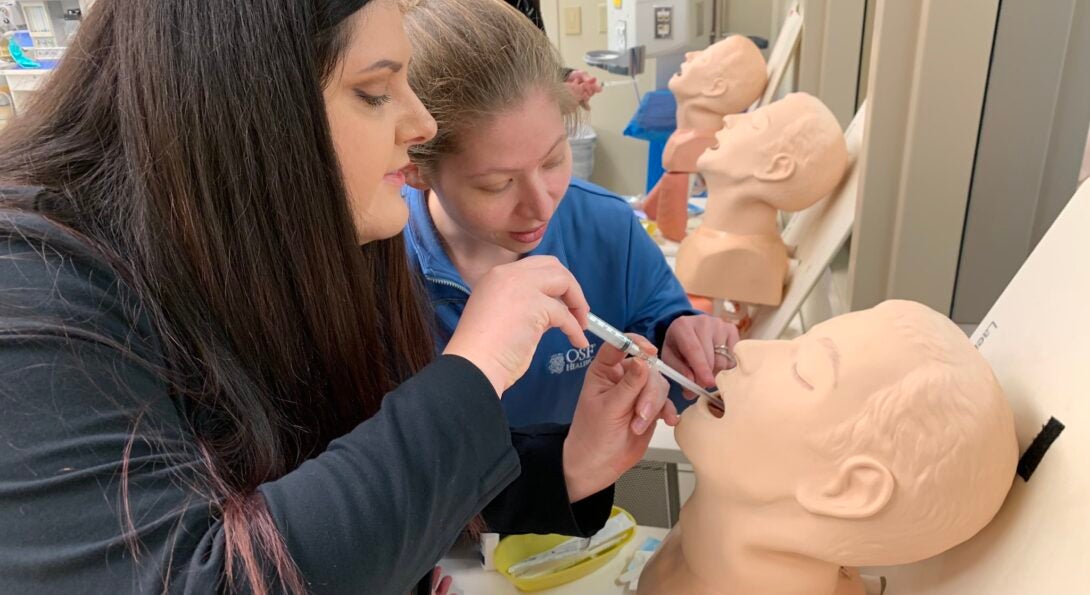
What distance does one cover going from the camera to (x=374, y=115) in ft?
2.20

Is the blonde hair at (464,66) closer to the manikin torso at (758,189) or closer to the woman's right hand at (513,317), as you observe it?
the woman's right hand at (513,317)

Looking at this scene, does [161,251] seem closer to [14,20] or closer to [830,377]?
[830,377]

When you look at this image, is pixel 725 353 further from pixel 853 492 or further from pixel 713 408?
pixel 853 492

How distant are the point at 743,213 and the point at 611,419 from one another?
74cm

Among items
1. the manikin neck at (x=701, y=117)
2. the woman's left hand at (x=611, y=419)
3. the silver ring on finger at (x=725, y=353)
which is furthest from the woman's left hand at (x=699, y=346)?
the manikin neck at (x=701, y=117)

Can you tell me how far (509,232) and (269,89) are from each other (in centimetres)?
47

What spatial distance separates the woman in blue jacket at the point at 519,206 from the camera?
0.95 m

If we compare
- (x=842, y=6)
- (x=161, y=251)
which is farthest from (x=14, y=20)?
(x=161, y=251)

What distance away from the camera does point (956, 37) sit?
979mm

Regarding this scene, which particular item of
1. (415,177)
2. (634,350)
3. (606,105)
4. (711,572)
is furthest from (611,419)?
(606,105)

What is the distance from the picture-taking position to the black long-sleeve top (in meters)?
0.48

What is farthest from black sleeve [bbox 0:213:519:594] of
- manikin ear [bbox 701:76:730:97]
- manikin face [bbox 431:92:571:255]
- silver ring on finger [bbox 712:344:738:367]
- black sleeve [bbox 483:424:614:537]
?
manikin ear [bbox 701:76:730:97]

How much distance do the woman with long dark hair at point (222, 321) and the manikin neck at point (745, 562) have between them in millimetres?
249

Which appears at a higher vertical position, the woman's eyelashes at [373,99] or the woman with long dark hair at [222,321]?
the woman's eyelashes at [373,99]
